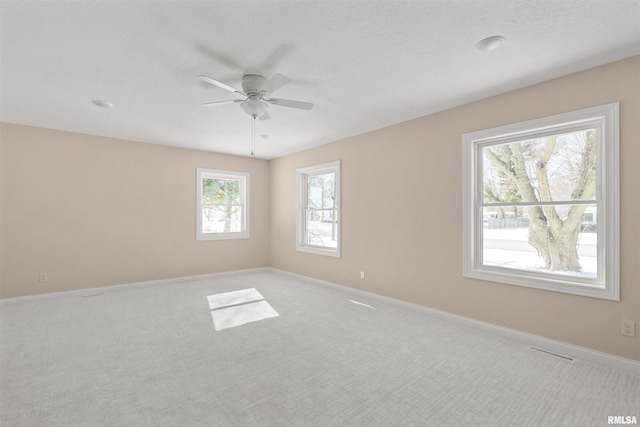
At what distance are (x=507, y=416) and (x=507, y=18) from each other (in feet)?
8.45

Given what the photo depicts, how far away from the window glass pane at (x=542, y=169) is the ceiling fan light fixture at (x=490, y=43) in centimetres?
126

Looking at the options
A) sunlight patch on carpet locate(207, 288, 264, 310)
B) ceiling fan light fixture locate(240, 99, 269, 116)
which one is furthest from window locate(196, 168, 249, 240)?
ceiling fan light fixture locate(240, 99, 269, 116)

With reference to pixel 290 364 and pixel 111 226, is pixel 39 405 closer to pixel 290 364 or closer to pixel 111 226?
pixel 290 364

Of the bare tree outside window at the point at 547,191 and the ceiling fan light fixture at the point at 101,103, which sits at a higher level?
the ceiling fan light fixture at the point at 101,103

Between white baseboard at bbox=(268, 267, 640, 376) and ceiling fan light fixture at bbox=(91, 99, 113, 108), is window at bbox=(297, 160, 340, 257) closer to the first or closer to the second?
white baseboard at bbox=(268, 267, 640, 376)

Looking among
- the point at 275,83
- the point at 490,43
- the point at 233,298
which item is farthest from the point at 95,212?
the point at 490,43

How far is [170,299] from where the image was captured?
14.7 ft

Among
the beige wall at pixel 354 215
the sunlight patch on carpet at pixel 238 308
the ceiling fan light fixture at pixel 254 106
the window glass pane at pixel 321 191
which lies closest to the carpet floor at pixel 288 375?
the sunlight patch on carpet at pixel 238 308

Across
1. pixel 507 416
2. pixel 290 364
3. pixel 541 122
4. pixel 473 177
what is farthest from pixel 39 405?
pixel 541 122

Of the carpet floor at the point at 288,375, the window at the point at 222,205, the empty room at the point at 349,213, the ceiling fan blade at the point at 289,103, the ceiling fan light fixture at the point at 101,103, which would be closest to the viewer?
the carpet floor at the point at 288,375

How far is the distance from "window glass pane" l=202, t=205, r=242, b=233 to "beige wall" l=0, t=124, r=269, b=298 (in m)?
0.29

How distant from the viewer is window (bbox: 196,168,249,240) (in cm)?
602

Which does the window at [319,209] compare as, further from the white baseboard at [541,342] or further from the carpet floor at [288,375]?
the carpet floor at [288,375]

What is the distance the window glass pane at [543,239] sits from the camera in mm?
2795
